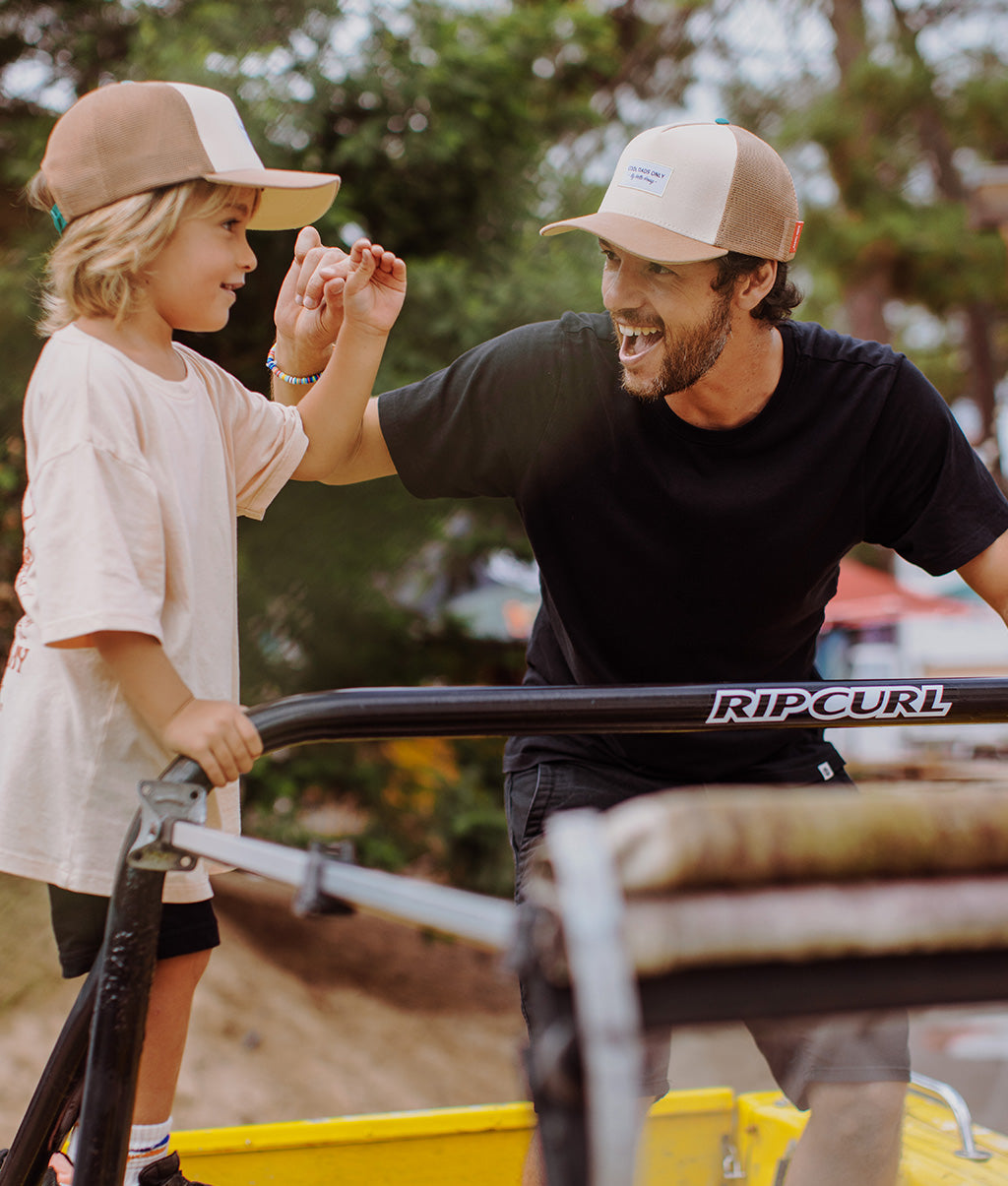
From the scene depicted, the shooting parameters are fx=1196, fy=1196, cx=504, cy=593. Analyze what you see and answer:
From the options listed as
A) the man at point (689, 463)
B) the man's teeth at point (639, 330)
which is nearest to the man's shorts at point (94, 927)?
the man at point (689, 463)

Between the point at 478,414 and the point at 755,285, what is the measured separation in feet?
1.62

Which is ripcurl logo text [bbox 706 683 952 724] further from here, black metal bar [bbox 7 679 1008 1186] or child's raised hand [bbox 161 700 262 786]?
child's raised hand [bbox 161 700 262 786]

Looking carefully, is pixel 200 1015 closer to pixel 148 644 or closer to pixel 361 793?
pixel 361 793

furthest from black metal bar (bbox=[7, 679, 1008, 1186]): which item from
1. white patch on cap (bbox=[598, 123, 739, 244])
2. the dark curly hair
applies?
white patch on cap (bbox=[598, 123, 739, 244])

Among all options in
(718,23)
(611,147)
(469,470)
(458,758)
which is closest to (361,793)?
(458,758)

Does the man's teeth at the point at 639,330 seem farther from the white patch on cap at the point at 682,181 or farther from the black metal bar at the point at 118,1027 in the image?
the black metal bar at the point at 118,1027

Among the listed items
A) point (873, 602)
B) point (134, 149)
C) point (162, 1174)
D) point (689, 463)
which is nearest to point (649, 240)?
point (689, 463)

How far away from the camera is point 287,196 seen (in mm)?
1640

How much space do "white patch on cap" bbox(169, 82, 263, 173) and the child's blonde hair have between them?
0.13 ft

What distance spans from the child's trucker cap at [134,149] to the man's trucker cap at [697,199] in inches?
23.5

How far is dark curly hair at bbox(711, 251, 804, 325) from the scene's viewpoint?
74.1 inches

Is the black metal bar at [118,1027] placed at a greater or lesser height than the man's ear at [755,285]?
lesser

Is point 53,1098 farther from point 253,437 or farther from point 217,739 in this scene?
point 253,437

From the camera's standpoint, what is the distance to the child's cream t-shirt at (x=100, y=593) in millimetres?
1272
